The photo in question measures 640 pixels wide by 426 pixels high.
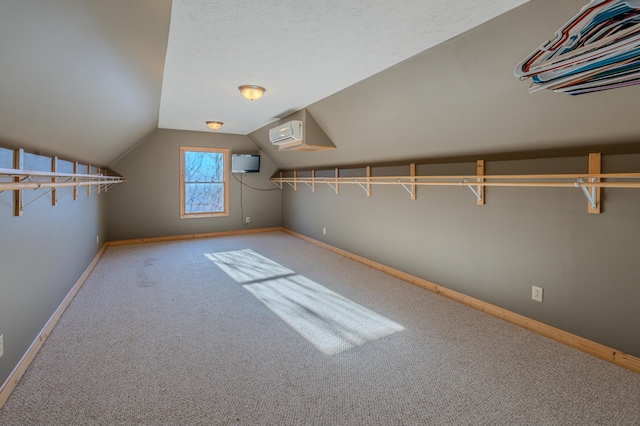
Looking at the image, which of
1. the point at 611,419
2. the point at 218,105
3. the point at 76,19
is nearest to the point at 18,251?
the point at 76,19

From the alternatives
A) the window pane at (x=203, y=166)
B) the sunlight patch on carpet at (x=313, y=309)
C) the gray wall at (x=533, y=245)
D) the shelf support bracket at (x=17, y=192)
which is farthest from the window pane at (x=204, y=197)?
the shelf support bracket at (x=17, y=192)

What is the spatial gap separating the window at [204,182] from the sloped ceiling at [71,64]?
324 cm

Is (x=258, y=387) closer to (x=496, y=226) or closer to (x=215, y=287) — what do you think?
(x=215, y=287)

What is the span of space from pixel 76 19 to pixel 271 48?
129 centimetres

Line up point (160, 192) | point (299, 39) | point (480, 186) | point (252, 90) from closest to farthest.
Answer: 1. point (299, 39)
2. point (480, 186)
3. point (252, 90)
4. point (160, 192)

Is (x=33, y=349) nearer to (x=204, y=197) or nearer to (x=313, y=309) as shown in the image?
(x=313, y=309)

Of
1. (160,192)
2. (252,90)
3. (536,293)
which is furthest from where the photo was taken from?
(160,192)

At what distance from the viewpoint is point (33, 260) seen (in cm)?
225

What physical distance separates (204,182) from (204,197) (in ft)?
0.99

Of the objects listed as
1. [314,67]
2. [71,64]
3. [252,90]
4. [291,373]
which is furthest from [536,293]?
[71,64]

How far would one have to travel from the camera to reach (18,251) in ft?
6.59

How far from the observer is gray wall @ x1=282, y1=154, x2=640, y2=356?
2.11 metres

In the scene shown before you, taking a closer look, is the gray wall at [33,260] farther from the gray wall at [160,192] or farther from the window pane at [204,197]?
the window pane at [204,197]

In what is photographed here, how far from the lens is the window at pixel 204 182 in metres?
6.22
